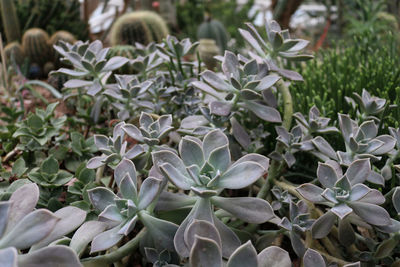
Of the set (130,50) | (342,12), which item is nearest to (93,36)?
(130,50)

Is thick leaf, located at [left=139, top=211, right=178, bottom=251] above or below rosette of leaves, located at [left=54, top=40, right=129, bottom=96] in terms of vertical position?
below

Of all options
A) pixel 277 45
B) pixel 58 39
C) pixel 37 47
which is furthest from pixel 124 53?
pixel 277 45

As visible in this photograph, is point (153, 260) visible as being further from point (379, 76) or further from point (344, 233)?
point (379, 76)

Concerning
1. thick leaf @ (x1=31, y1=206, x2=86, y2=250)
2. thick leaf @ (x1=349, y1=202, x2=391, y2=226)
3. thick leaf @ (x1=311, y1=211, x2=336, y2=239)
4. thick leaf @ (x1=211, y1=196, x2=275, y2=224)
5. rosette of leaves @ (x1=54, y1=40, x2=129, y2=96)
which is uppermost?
rosette of leaves @ (x1=54, y1=40, x2=129, y2=96)

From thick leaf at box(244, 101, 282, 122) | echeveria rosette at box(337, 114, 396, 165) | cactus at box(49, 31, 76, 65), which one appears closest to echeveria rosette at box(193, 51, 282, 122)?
thick leaf at box(244, 101, 282, 122)

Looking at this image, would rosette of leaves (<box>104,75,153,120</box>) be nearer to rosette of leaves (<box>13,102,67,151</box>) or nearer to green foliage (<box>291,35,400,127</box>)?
rosette of leaves (<box>13,102,67,151</box>)

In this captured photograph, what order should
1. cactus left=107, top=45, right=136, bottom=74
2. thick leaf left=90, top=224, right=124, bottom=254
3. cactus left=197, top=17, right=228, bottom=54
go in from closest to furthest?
thick leaf left=90, top=224, right=124, bottom=254
cactus left=107, top=45, right=136, bottom=74
cactus left=197, top=17, right=228, bottom=54

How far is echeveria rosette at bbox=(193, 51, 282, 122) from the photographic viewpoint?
59 centimetres

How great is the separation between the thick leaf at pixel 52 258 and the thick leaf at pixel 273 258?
0.61ft

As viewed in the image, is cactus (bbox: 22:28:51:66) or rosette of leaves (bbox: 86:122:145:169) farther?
cactus (bbox: 22:28:51:66)

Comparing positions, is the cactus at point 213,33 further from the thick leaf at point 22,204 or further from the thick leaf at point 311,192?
the thick leaf at point 22,204

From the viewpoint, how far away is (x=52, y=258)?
1.16 feet

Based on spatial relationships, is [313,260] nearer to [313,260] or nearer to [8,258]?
[313,260]

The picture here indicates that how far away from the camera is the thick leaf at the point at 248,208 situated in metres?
0.45
